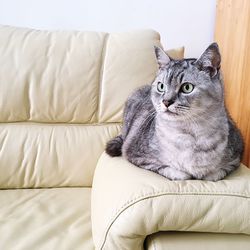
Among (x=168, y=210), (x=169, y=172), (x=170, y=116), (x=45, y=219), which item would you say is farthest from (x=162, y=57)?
(x=45, y=219)

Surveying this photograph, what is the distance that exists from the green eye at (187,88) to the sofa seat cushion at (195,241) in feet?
1.23

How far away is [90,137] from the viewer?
1326 mm

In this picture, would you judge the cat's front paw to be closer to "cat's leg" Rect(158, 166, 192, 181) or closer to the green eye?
"cat's leg" Rect(158, 166, 192, 181)

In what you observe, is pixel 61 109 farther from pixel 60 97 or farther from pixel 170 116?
pixel 170 116

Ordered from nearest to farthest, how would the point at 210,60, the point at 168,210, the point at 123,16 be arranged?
the point at 168,210 < the point at 210,60 < the point at 123,16

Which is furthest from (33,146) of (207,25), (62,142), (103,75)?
(207,25)

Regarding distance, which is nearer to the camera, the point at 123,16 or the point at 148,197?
the point at 148,197

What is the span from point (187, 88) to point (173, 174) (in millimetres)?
246

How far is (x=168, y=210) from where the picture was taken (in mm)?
737

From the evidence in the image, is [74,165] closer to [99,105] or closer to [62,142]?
[62,142]

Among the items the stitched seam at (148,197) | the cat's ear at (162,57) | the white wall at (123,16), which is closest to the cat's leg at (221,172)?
the stitched seam at (148,197)

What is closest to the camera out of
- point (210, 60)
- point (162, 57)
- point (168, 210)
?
point (168, 210)

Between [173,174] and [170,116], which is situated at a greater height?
[170,116]

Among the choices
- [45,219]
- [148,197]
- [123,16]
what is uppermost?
[123,16]
